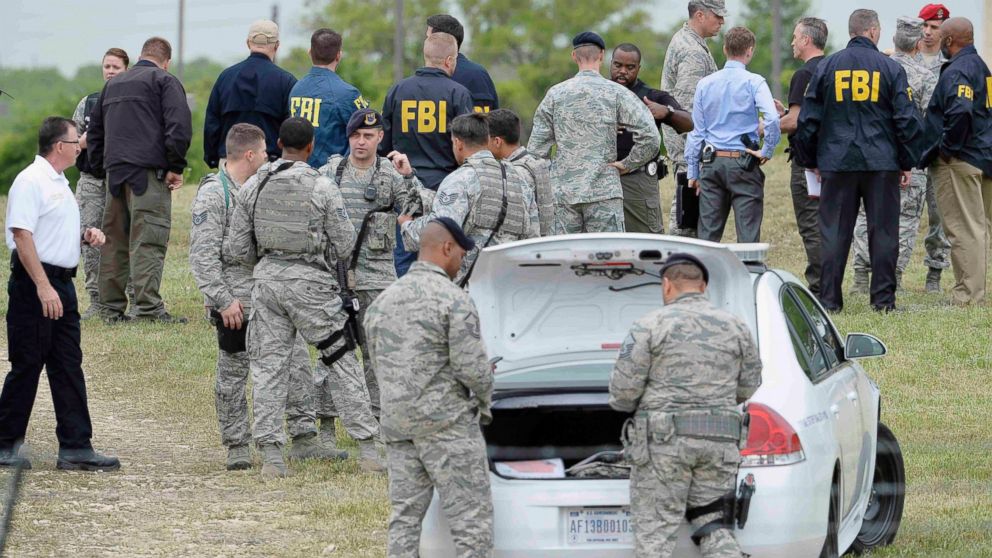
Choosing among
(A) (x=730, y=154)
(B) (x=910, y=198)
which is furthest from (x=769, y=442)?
(B) (x=910, y=198)

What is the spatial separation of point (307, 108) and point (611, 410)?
493cm

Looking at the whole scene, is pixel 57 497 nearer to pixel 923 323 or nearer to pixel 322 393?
pixel 322 393

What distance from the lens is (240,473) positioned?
352 inches

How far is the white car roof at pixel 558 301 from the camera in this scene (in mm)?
6336

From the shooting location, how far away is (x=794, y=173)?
14.0 metres

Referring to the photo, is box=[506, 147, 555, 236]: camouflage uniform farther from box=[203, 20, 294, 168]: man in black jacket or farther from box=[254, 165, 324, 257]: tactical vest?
box=[203, 20, 294, 168]: man in black jacket

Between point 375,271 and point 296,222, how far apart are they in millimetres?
923

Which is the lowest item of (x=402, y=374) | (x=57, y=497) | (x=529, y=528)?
(x=57, y=497)

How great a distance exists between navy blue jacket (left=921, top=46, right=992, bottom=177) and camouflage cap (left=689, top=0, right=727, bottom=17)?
1.97 meters

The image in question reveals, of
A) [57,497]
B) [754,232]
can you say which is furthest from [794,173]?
[57,497]

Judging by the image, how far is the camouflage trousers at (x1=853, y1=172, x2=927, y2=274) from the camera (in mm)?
14555

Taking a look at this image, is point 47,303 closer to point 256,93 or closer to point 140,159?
point 256,93

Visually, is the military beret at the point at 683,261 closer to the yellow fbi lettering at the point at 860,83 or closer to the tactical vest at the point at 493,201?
the tactical vest at the point at 493,201

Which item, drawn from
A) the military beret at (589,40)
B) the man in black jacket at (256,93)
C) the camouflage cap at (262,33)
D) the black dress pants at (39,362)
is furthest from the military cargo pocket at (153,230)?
the black dress pants at (39,362)
